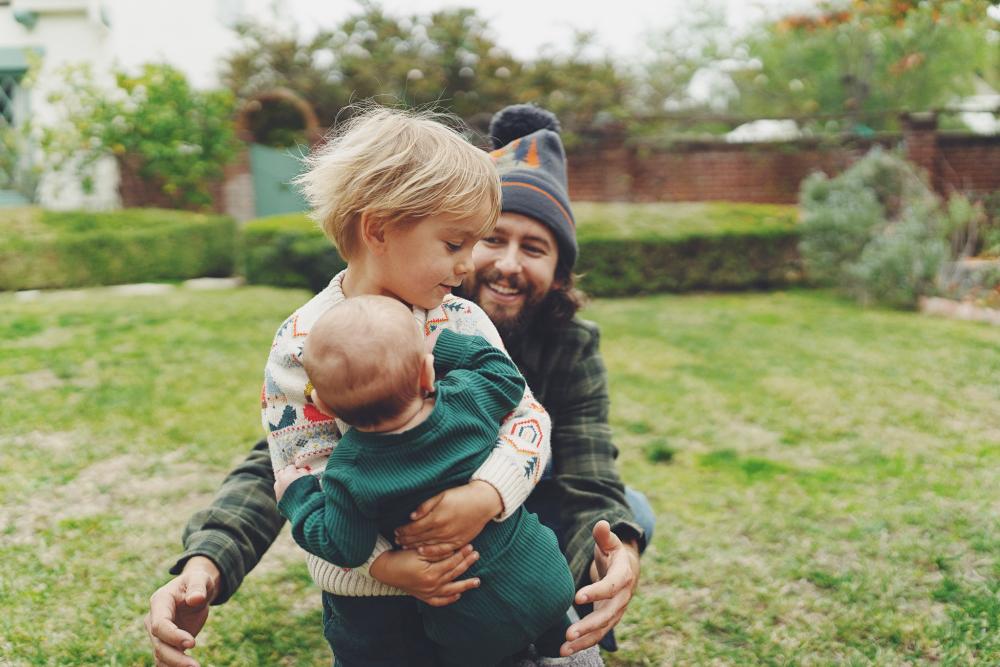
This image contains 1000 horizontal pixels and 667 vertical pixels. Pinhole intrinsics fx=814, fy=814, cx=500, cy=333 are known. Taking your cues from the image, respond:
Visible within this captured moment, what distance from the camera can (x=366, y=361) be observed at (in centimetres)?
132

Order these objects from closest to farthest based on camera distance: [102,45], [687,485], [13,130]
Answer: [687,485]
[13,130]
[102,45]

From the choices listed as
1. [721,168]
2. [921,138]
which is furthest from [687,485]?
[921,138]

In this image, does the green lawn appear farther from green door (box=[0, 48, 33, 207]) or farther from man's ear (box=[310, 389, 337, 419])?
green door (box=[0, 48, 33, 207])

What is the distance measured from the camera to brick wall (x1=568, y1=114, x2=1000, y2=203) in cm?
1230

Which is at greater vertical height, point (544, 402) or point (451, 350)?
point (451, 350)

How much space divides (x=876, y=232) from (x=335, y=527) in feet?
30.8

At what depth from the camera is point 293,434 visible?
1.56m

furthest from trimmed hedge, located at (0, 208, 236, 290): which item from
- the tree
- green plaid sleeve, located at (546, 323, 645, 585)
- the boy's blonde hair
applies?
the tree

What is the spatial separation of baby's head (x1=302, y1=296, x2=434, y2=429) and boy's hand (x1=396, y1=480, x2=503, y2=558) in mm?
188

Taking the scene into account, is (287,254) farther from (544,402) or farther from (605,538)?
(605,538)

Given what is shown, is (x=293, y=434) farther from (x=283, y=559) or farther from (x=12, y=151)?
(x=12, y=151)

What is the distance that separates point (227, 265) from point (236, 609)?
961 centimetres

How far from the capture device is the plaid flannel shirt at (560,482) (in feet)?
6.24

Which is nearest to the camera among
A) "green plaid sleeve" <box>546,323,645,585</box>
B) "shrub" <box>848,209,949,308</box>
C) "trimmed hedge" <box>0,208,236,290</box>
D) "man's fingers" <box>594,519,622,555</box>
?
"man's fingers" <box>594,519,622,555</box>
